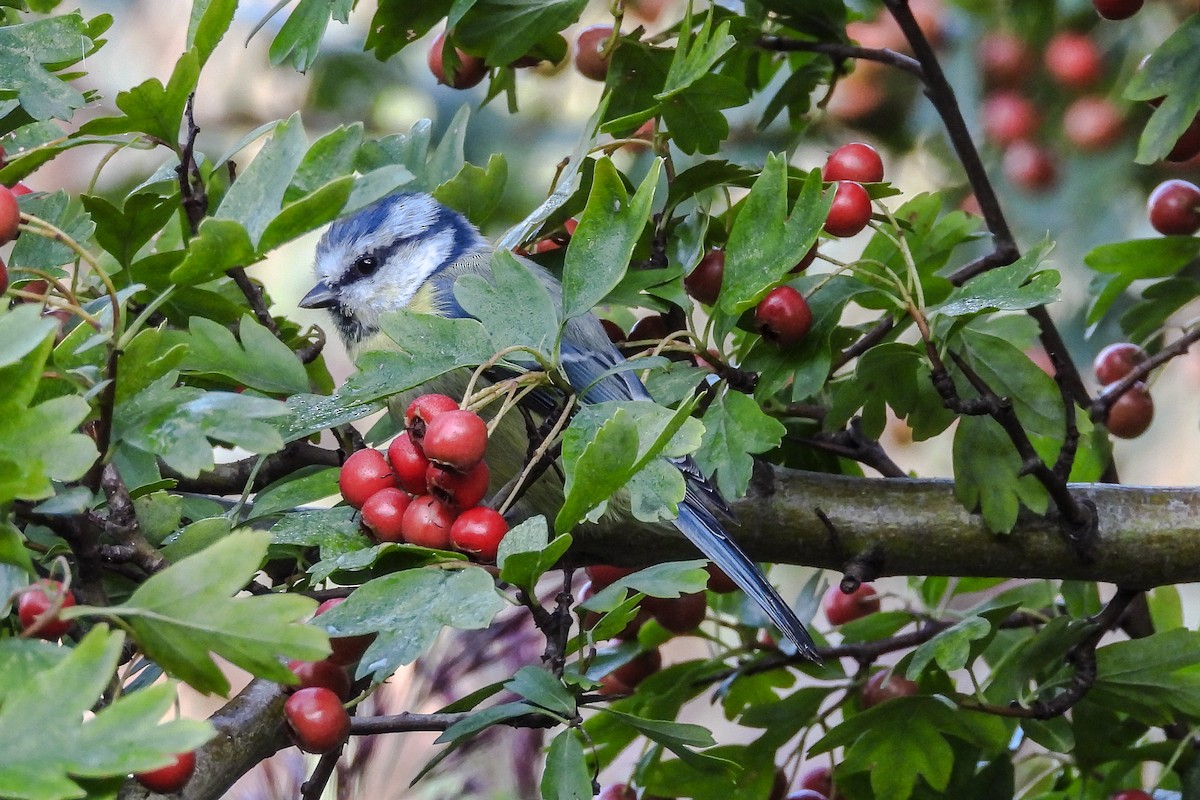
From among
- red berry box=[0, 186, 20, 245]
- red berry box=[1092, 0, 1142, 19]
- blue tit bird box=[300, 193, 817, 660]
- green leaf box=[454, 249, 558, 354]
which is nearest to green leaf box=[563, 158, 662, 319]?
green leaf box=[454, 249, 558, 354]

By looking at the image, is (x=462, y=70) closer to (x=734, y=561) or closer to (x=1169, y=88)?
(x=734, y=561)

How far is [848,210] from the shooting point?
0.98 m

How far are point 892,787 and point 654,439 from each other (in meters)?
0.54

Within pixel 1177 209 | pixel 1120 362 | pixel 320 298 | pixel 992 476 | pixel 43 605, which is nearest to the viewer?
pixel 43 605

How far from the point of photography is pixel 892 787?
109cm

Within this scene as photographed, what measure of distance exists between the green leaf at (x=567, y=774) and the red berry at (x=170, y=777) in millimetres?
215

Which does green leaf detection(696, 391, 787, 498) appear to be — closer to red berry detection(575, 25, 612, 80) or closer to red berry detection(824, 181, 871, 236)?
red berry detection(824, 181, 871, 236)

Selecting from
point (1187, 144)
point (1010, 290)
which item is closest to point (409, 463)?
point (1010, 290)

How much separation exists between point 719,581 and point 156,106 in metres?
0.67

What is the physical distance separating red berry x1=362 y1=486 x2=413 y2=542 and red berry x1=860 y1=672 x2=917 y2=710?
1.89ft

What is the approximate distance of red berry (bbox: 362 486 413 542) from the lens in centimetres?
80

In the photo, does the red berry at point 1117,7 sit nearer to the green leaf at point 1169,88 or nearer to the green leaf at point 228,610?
the green leaf at point 1169,88

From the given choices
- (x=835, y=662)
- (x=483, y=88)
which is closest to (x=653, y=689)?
(x=835, y=662)

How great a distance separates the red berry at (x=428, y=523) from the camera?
78cm
